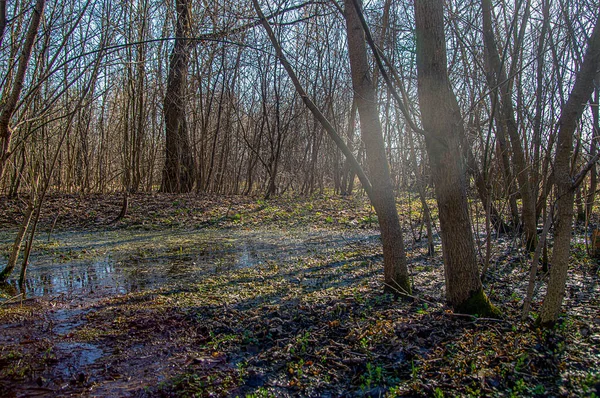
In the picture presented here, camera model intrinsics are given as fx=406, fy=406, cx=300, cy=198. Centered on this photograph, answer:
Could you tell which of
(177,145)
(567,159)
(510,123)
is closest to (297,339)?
(567,159)

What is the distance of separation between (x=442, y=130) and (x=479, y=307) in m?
1.45

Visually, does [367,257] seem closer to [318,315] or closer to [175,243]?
[318,315]

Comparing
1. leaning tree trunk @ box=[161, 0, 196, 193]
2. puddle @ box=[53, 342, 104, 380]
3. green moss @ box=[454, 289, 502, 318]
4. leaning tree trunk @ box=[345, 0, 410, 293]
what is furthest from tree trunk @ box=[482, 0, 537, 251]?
leaning tree trunk @ box=[161, 0, 196, 193]

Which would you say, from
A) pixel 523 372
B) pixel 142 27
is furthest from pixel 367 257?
pixel 142 27

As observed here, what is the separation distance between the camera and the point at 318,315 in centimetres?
379

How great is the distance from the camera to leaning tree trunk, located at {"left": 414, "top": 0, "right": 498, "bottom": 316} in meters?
2.99

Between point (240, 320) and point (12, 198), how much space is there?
10343 mm

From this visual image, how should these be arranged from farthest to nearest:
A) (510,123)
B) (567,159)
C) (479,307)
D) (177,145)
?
(177,145)
(510,123)
(479,307)
(567,159)

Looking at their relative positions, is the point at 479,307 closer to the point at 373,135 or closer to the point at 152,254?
the point at 373,135

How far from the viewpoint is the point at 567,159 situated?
106 inches

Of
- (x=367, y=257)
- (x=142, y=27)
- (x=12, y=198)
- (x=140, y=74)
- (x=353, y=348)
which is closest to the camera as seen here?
(x=353, y=348)

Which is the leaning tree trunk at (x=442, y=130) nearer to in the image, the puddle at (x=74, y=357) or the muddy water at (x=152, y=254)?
the puddle at (x=74, y=357)

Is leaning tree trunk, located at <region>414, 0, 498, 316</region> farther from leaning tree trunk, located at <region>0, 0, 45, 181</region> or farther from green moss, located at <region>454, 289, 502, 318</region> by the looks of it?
leaning tree trunk, located at <region>0, 0, 45, 181</region>

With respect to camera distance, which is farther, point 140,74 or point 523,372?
point 140,74
